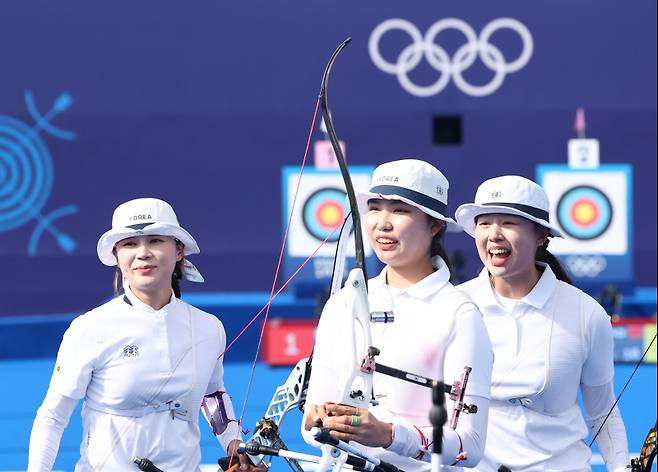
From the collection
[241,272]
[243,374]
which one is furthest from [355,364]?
[241,272]

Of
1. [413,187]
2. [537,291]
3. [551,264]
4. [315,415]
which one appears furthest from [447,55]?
[315,415]

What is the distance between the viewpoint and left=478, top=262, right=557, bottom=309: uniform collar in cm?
397

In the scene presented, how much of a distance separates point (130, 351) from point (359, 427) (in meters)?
0.98

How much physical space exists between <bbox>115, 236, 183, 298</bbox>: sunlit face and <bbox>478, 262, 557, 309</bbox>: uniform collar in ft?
2.80

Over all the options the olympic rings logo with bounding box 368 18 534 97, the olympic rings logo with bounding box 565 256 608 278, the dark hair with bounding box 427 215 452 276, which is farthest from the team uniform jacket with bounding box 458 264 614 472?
the olympic rings logo with bounding box 565 256 608 278

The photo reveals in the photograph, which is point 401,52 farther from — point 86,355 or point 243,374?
point 86,355

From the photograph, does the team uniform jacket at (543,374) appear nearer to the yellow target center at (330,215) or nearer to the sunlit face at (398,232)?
the sunlit face at (398,232)

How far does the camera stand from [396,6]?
1134cm

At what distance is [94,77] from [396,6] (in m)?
2.36

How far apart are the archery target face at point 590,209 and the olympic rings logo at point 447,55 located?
3.03 feet

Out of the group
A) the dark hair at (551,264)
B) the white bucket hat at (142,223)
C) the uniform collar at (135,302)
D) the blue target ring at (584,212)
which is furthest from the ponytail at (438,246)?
the blue target ring at (584,212)

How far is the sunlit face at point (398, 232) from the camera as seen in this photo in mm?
3445

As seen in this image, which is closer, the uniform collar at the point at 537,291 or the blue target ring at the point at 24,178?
the uniform collar at the point at 537,291

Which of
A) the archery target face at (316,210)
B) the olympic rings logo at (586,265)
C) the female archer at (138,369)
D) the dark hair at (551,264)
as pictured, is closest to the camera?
the female archer at (138,369)
